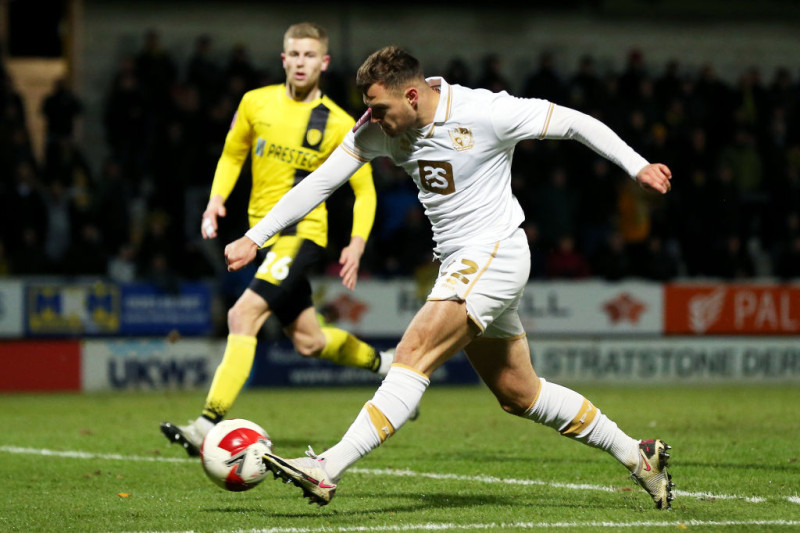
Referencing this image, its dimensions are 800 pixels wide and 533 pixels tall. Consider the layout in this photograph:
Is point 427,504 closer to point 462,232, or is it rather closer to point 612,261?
point 462,232

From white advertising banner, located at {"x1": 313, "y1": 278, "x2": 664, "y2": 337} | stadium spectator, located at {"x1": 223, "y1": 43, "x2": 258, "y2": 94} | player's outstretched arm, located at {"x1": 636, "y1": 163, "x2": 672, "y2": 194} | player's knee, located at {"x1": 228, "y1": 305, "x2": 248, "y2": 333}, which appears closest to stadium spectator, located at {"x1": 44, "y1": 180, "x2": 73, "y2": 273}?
stadium spectator, located at {"x1": 223, "y1": 43, "x2": 258, "y2": 94}

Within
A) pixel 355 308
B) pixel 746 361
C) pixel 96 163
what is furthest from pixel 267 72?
pixel 746 361

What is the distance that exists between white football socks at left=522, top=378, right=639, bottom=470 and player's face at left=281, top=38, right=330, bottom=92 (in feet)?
10.5

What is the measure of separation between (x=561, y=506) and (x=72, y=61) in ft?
51.6

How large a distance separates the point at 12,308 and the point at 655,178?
11687 mm

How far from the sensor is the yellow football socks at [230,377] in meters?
7.63

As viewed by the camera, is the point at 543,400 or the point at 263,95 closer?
A: the point at 543,400

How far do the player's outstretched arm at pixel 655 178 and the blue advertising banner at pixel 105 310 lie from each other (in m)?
11.2

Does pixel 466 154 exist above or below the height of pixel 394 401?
above

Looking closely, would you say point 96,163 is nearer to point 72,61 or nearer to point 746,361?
point 72,61

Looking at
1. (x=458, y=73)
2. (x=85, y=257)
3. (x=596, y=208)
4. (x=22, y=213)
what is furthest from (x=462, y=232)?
(x=458, y=73)

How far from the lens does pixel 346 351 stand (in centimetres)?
880

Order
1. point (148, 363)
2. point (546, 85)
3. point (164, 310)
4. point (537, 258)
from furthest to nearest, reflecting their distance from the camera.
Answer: point (546, 85) < point (537, 258) < point (164, 310) < point (148, 363)

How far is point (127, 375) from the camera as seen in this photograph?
15539 millimetres
